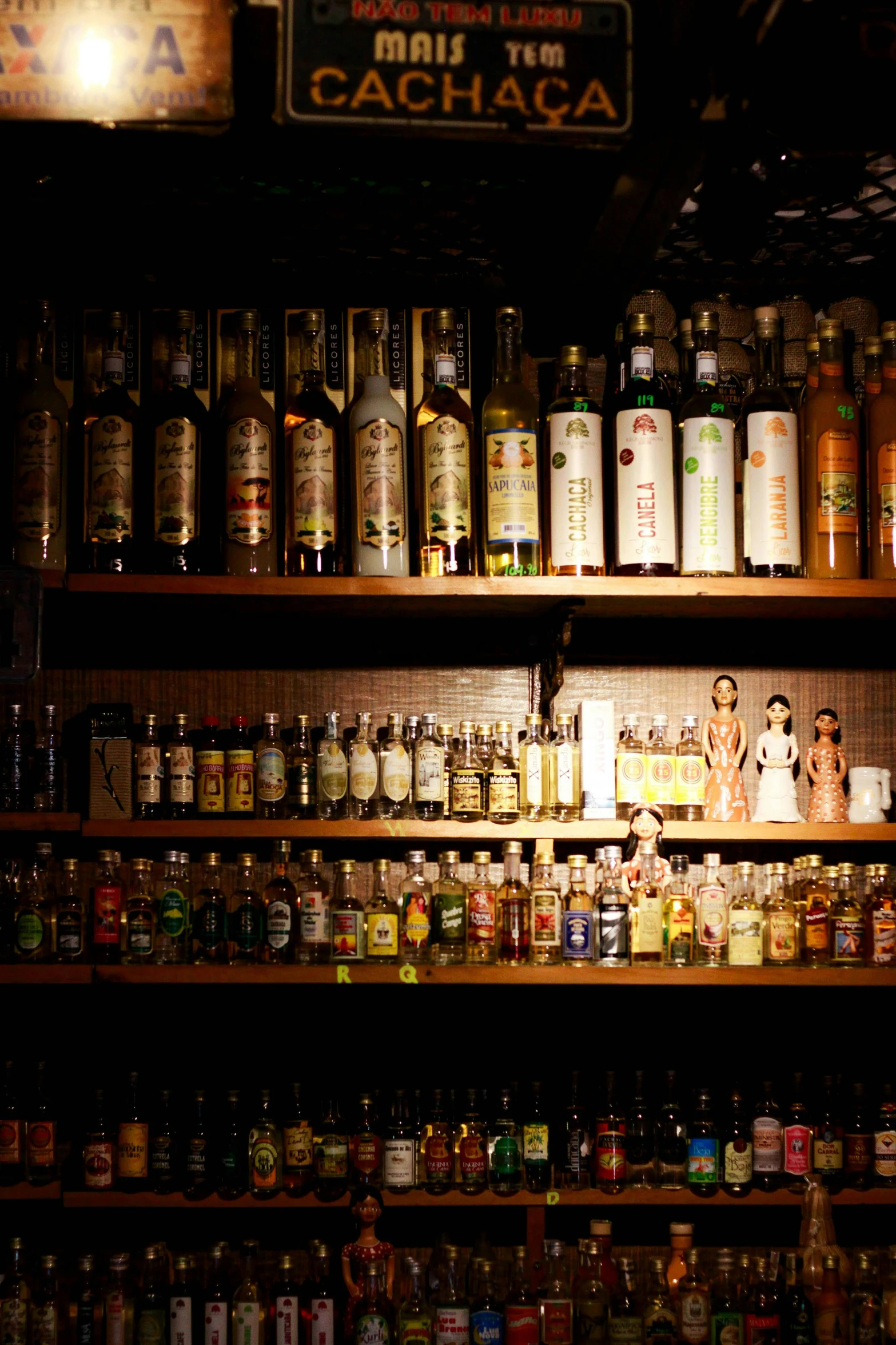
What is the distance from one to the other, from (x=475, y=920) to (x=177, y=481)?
0.99 metres

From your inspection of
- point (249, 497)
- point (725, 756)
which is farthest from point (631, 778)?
point (249, 497)

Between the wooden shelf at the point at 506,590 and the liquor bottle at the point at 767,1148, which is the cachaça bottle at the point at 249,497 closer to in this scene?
the wooden shelf at the point at 506,590

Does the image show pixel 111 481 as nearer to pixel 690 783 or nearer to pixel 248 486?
pixel 248 486

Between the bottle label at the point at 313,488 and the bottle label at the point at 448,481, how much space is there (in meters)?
0.18

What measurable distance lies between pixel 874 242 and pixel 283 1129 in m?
2.02

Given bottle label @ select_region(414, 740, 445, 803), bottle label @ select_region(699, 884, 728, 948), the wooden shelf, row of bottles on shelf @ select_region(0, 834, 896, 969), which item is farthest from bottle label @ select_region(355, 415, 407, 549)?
bottle label @ select_region(699, 884, 728, 948)

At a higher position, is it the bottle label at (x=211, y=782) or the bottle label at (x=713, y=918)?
the bottle label at (x=211, y=782)

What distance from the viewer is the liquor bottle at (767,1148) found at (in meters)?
2.41

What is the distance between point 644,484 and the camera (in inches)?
95.6

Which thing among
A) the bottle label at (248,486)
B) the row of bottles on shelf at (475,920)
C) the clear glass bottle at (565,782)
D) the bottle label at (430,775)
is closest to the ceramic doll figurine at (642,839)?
the row of bottles on shelf at (475,920)

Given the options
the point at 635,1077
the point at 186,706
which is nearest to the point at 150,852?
the point at 186,706

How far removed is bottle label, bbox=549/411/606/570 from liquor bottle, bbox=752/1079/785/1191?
107cm

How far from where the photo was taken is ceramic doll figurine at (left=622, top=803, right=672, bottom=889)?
241 cm

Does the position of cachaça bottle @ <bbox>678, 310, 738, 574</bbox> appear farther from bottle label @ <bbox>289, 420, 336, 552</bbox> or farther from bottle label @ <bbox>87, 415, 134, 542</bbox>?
bottle label @ <bbox>87, 415, 134, 542</bbox>
